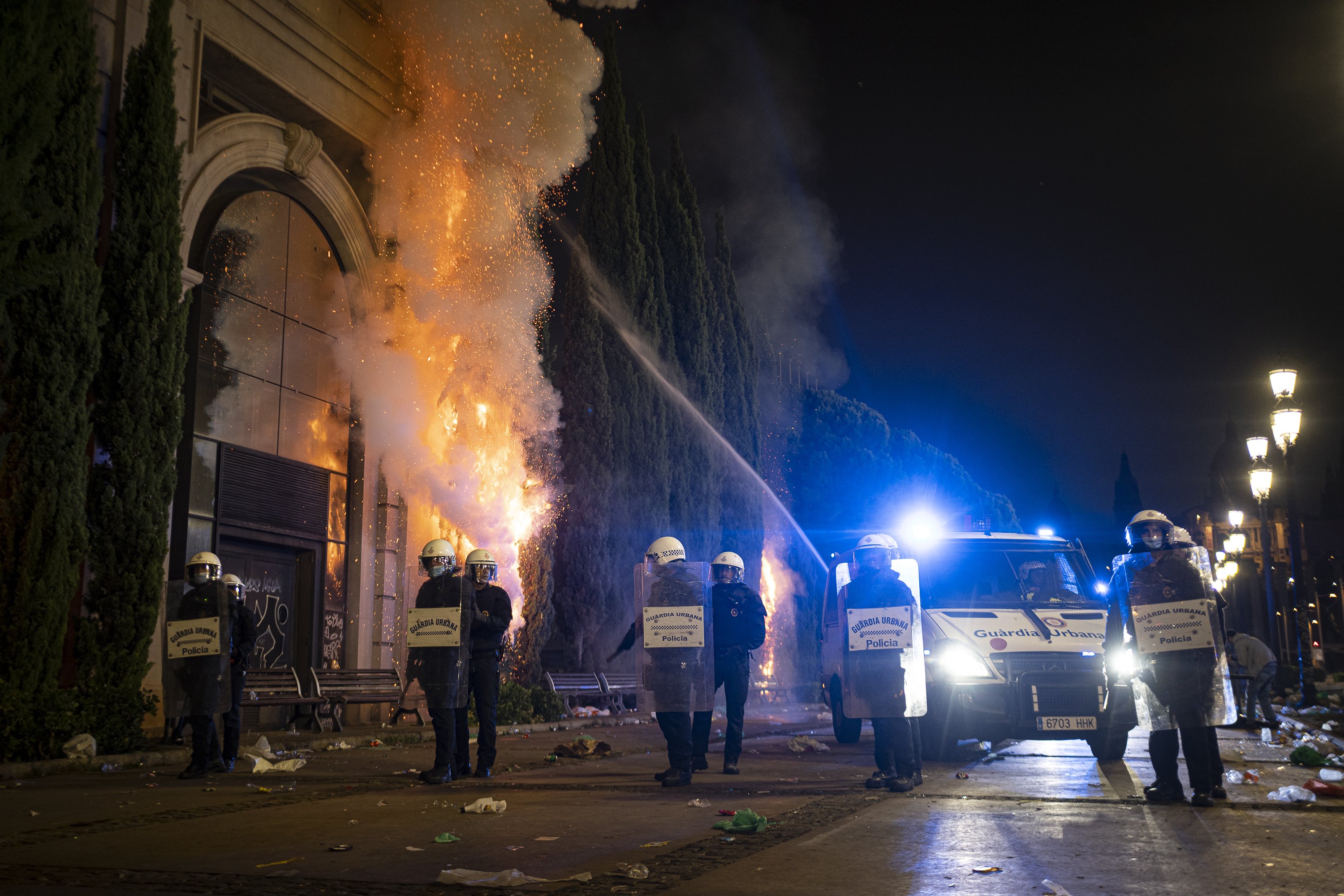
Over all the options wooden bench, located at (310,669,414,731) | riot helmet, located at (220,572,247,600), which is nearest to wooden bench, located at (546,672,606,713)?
wooden bench, located at (310,669,414,731)

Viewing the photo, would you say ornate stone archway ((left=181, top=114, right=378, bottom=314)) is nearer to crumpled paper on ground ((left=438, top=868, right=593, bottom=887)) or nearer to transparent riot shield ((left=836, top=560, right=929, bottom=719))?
transparent riot shield ((left=836, top=560, right=929, bottom=719))

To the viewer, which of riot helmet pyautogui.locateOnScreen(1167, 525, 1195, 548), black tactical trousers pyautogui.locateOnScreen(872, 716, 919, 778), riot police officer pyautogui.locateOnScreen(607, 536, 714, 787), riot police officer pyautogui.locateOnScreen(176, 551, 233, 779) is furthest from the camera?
riot police officer pyautogui.locateOnScreen(176, 551, 233, 779)

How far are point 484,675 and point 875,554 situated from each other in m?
3.69

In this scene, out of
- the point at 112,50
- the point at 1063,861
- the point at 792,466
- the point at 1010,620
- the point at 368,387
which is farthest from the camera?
the point at 792,466

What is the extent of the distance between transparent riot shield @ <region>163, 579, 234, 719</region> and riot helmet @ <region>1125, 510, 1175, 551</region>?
8.29 m

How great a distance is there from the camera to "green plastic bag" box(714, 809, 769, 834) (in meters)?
6.59

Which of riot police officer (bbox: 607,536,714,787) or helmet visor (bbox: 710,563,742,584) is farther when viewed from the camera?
helmet visor (bbox: 710,563,742,584)

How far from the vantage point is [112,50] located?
46.8ft

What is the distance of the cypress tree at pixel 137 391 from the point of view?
13000 millimetres

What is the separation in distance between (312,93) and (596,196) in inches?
355

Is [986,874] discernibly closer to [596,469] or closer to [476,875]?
[476,875]

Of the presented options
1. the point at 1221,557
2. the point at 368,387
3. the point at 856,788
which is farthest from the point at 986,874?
the point at 1221,557

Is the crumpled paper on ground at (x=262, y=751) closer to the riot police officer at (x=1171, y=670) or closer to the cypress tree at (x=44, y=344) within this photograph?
the cypress tree at (x=44, y=344)

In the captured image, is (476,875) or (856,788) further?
(856,788)
